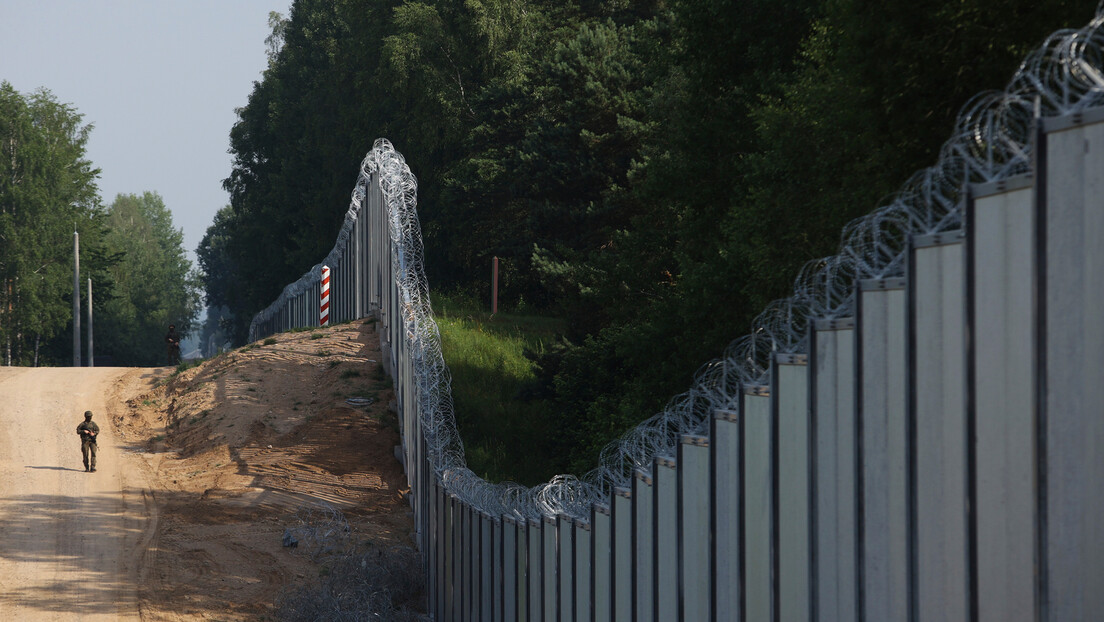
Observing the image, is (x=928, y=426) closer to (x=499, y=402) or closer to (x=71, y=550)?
(x=71, y=550)

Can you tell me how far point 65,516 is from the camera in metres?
16.1

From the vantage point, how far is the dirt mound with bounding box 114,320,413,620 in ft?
45.8

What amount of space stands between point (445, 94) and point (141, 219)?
246 ft

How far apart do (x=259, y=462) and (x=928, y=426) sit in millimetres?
15638

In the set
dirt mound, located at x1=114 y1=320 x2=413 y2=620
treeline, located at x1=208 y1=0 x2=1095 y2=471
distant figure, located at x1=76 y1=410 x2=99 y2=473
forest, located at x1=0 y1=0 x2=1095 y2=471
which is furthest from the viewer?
distant figure, located at x1=76 y1=410 x2=99 y2=473

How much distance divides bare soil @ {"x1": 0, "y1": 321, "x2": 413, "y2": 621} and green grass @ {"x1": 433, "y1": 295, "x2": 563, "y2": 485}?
7.86 feet

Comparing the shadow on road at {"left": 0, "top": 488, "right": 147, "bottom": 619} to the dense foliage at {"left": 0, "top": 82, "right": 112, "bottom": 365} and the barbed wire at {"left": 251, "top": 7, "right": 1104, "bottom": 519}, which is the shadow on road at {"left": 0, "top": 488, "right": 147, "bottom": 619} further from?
the dense foliage at {"left": 0, "top": 82, "right": 112, "bottom": 365}

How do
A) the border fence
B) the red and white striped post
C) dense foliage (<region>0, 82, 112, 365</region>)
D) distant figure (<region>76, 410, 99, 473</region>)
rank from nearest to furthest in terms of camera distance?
1. the border fence
2. distant figure (<region>76, 410, 99, 473</region>)
3. the red and white striped post
4. dense foliage (<region>0, 82, 112, 365</region>)

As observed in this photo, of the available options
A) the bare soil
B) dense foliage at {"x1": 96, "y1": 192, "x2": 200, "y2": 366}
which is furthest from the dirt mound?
dense foliage at {"x1": 96, "y1": 192, "x2": 200, "y2": 366}

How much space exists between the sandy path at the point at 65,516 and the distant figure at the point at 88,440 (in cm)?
17

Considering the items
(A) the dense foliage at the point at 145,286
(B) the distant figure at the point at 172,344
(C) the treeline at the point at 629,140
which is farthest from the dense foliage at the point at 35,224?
(B) the distant figure at the point at 172,344

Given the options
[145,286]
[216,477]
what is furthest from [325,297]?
[145,286]

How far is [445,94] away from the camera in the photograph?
4300 cm

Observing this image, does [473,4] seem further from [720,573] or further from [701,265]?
[720,573]
